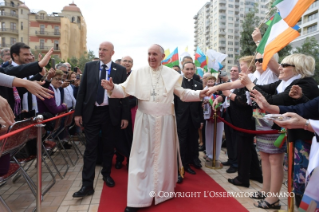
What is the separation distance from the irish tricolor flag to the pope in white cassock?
1.04m

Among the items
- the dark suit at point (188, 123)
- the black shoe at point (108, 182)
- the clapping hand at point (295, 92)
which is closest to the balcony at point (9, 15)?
the dark suit at point (188, 123)

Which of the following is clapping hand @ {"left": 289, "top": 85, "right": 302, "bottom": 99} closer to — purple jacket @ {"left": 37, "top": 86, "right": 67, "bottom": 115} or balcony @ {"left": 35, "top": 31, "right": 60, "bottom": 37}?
purple jacket @ {"left": 37, "top": 86, "right": 67, "bottom": 115}

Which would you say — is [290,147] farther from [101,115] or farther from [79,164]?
[79,164]

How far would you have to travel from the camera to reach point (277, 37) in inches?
101

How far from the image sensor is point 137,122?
3.28 m

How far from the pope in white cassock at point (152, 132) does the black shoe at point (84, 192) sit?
30.7 inches

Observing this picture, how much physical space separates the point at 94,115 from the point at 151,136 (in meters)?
1.02

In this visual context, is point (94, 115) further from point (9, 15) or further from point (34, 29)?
point (9, 15)

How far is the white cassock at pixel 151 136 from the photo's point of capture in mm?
3129

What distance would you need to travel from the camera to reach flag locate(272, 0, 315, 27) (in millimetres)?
2354

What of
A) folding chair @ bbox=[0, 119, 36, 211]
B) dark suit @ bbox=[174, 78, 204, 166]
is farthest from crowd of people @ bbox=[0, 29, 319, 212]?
dark suit @ bbox=[174, 78, 204, 166]

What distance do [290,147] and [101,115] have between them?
2599 millimetres

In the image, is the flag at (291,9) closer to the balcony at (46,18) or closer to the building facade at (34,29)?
the building facade at (34,29)

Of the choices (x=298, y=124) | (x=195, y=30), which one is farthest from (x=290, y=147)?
(x=195, y=30)
